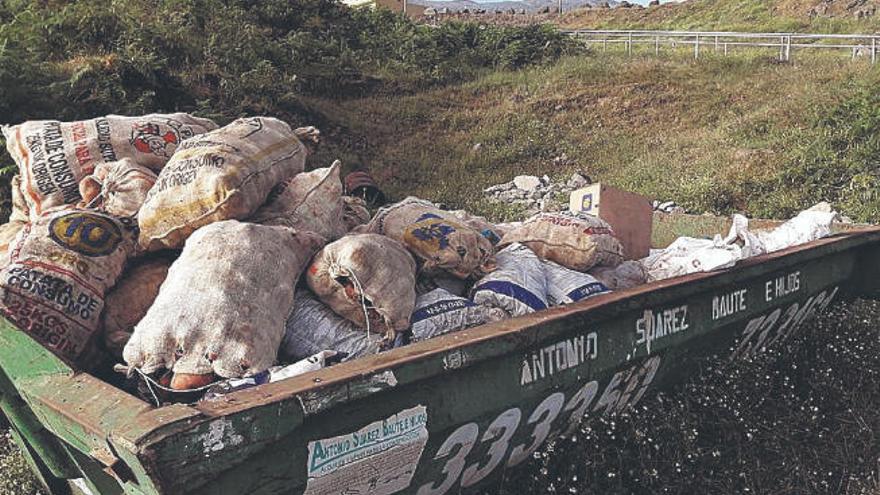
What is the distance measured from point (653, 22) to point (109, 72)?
31234 mm

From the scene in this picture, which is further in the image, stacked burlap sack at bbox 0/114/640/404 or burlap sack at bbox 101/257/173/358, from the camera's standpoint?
burlap sack at bbox 101/257/173/358

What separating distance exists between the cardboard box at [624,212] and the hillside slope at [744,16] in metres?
23.3

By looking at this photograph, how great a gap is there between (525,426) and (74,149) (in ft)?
6.98

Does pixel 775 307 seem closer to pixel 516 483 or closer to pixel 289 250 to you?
pixel 516 483

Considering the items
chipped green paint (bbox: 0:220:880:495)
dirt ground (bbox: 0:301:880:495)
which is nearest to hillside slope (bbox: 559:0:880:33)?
dirt ground (bbox: 0:301:880:495)

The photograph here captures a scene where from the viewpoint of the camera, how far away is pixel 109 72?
29.7 ft

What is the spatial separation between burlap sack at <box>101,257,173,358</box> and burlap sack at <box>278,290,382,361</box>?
0.50 meters

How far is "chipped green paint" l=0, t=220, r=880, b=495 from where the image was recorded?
5.51 ft

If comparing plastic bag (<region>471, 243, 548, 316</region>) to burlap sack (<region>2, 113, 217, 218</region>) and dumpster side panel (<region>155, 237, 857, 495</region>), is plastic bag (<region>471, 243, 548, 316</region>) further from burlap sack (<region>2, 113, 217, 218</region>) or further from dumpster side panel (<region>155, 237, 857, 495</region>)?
burlap sack (<region>2, 113, 217, 218</region>)

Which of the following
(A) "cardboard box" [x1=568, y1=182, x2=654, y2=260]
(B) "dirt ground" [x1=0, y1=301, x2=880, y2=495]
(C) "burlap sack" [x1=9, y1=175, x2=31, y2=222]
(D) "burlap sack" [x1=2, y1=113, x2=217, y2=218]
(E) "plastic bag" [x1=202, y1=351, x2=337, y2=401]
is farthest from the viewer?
(A) "cardboard box" [x1=568, y1=182, x2=654, y2=260]

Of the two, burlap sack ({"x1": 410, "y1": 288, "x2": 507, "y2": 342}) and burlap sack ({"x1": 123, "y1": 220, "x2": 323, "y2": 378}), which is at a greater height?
burlap sack ({"x1": 123, "y1": 220, "x2": 323, "y2": 378})

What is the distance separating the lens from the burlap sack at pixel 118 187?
2.83m

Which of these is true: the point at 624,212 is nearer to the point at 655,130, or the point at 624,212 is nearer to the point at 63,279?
the point at 63,279

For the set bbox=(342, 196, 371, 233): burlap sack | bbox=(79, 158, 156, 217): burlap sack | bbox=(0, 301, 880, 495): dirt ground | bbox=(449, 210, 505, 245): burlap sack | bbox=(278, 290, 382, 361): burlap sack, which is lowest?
bbox=(0, 301, 880, 495): dirt ground
